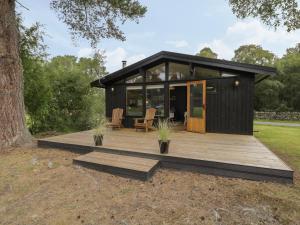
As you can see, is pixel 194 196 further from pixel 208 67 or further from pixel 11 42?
pixel 11 42

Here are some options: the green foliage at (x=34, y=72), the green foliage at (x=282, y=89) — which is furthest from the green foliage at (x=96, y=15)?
the green foliage at (x=282, y=89)

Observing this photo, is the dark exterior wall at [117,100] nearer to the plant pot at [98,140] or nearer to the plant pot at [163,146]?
the plant pot at [98,140]

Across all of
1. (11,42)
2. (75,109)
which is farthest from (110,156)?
(75,109)

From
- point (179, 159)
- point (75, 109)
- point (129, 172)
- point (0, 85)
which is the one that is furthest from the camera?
point (75, 109)

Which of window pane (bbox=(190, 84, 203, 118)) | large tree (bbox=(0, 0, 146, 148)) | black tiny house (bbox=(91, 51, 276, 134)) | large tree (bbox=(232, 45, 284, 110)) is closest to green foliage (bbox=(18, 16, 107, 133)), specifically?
black tiny house (bbox=(91, 51, 276, 134))

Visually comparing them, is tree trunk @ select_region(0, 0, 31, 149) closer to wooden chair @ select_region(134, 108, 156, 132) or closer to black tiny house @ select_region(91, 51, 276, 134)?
black tiny house @ select_region(91, 51, 276, 134)

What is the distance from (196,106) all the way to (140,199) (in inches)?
180

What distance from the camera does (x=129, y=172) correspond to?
3297mm

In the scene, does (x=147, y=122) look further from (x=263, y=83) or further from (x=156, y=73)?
(x=263, y=83)

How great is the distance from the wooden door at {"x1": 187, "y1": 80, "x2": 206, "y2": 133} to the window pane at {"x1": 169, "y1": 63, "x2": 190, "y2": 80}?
37 centimetres

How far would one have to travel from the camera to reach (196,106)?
6570 millimetres

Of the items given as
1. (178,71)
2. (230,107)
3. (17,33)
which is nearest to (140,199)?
(230,107)

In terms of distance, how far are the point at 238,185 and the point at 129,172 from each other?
5.92 feet

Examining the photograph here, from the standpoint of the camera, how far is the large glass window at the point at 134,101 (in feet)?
25.3
